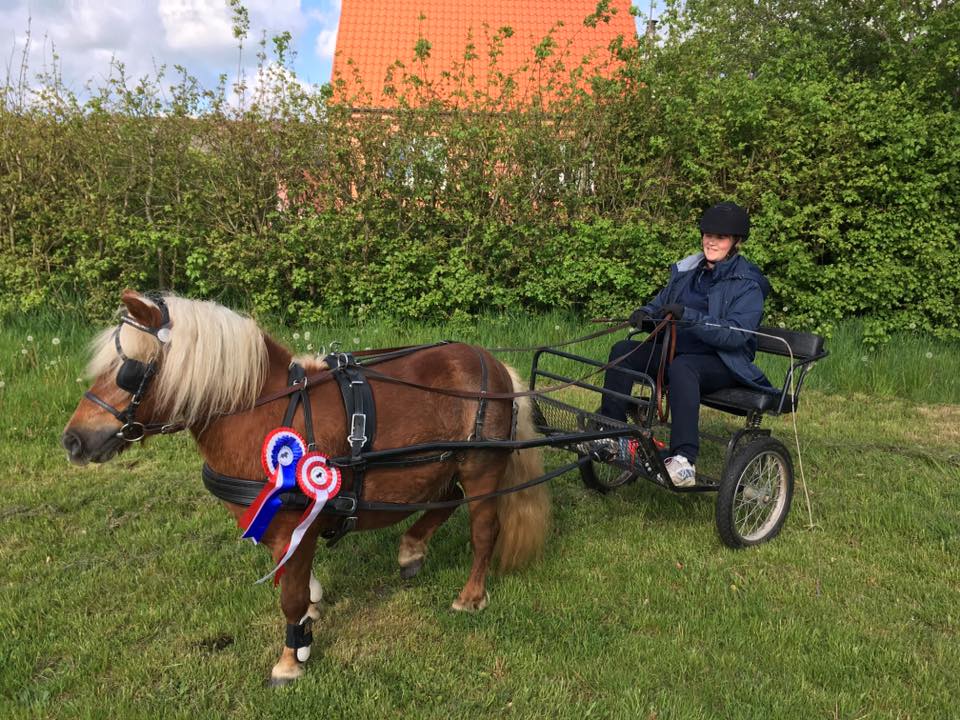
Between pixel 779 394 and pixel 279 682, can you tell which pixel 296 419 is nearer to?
pixel 279 682

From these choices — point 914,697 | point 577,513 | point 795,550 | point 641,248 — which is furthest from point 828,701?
point 641,248

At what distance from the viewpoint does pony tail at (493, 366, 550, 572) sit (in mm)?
3287

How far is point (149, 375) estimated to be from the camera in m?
2.26

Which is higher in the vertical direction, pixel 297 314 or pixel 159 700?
pixel 297 314

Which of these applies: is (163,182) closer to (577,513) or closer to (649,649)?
(577,513)

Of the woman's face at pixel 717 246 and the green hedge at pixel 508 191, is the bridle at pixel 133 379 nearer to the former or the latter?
the woman's face at pixel 717 246

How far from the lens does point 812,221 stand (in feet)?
24.4

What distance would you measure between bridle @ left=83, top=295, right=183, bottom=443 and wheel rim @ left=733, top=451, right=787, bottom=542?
3185 millimetres

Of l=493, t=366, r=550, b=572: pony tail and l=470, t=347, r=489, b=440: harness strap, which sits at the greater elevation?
l=470, t=347, r=489, b=440: harness strap

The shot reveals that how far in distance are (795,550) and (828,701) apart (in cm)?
133

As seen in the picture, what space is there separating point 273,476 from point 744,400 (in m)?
2.67

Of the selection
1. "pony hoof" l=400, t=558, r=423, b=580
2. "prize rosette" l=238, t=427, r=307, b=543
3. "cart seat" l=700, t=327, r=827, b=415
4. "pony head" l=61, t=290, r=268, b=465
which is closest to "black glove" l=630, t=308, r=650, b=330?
"cart seat" l=700, t=327, r=827, b=415

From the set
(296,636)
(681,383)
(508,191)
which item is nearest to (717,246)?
(681,383)

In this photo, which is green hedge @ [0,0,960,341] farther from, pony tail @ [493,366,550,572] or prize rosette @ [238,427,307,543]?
prize rosette @ [238,427,307,543]
